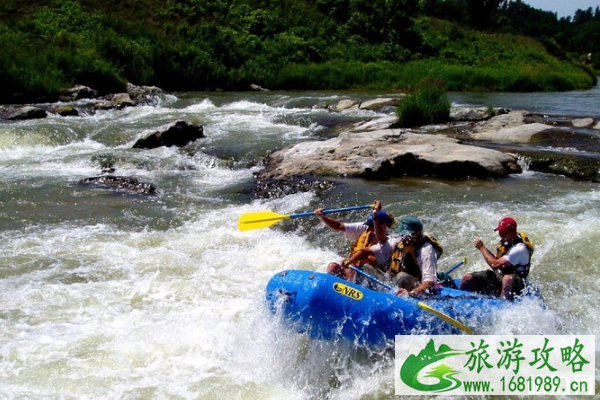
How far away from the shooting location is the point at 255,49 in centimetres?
2761

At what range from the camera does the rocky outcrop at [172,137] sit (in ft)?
40.6

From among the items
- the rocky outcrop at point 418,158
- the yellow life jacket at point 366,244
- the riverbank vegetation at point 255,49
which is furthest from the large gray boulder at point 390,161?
the riverbank vegetation at point 255,49

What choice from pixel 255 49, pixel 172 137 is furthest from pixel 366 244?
pixel 255 49

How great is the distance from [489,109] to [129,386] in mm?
12155

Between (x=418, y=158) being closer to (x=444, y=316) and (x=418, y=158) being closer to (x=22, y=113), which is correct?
(x=444, y=316)

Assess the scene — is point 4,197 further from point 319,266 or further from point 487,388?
point 487,388

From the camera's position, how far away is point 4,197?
9023mm

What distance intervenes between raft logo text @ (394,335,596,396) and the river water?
4.8 inches

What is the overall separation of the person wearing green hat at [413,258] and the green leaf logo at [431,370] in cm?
51

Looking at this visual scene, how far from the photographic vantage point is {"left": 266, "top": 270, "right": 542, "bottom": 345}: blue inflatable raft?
14.6 feet

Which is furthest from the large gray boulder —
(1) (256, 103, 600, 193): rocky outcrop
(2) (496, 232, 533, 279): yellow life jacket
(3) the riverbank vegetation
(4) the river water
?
(3) the riverbank vegetation

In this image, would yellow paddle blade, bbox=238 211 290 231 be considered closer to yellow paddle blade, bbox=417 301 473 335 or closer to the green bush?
yellow paddle blade, bbox=417 301 473 335

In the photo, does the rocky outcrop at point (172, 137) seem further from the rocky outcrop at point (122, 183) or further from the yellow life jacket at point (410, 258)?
the yellow life jacket at point (410, 258)

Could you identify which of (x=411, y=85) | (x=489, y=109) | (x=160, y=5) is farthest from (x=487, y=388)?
(x=160, y=5)
